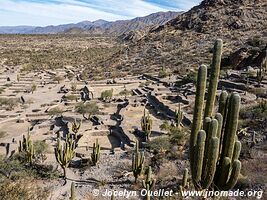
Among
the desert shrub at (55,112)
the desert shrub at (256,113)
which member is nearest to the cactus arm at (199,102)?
the desert shrub at (256,113)

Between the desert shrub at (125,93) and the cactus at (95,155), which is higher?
the cactus at (95,155)

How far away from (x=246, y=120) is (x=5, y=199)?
15801mm

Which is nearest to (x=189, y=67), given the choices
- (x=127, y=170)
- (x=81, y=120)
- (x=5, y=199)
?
(x=81, y=120)

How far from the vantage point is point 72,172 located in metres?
18.0

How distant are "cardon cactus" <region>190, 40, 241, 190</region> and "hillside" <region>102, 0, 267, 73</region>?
134 feet

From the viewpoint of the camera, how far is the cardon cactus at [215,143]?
34.1 feet

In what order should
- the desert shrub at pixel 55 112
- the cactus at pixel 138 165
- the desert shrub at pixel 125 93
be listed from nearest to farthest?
1. the cactus at pixel 138 165
2. the desert shrub at pixel 55 112
3. the desert shrub at pixel 125 93

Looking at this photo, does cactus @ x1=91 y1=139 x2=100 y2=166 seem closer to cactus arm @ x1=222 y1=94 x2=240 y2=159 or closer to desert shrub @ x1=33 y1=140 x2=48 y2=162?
desert shrub @ x1=33 y1=140 x2=48 y2=162

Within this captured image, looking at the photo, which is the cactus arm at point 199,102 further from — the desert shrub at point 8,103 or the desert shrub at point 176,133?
the desert shrub at point 8,103

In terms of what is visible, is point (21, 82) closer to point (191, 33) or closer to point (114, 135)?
point (114, 135)

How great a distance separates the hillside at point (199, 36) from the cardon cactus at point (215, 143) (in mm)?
40895

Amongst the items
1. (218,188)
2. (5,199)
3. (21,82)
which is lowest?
(21,82)

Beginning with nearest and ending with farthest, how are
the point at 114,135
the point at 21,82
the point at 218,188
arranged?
the point at 218,188 → the point at 114,135 → the point at 21,82

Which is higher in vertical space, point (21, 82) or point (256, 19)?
point (256, 19)
